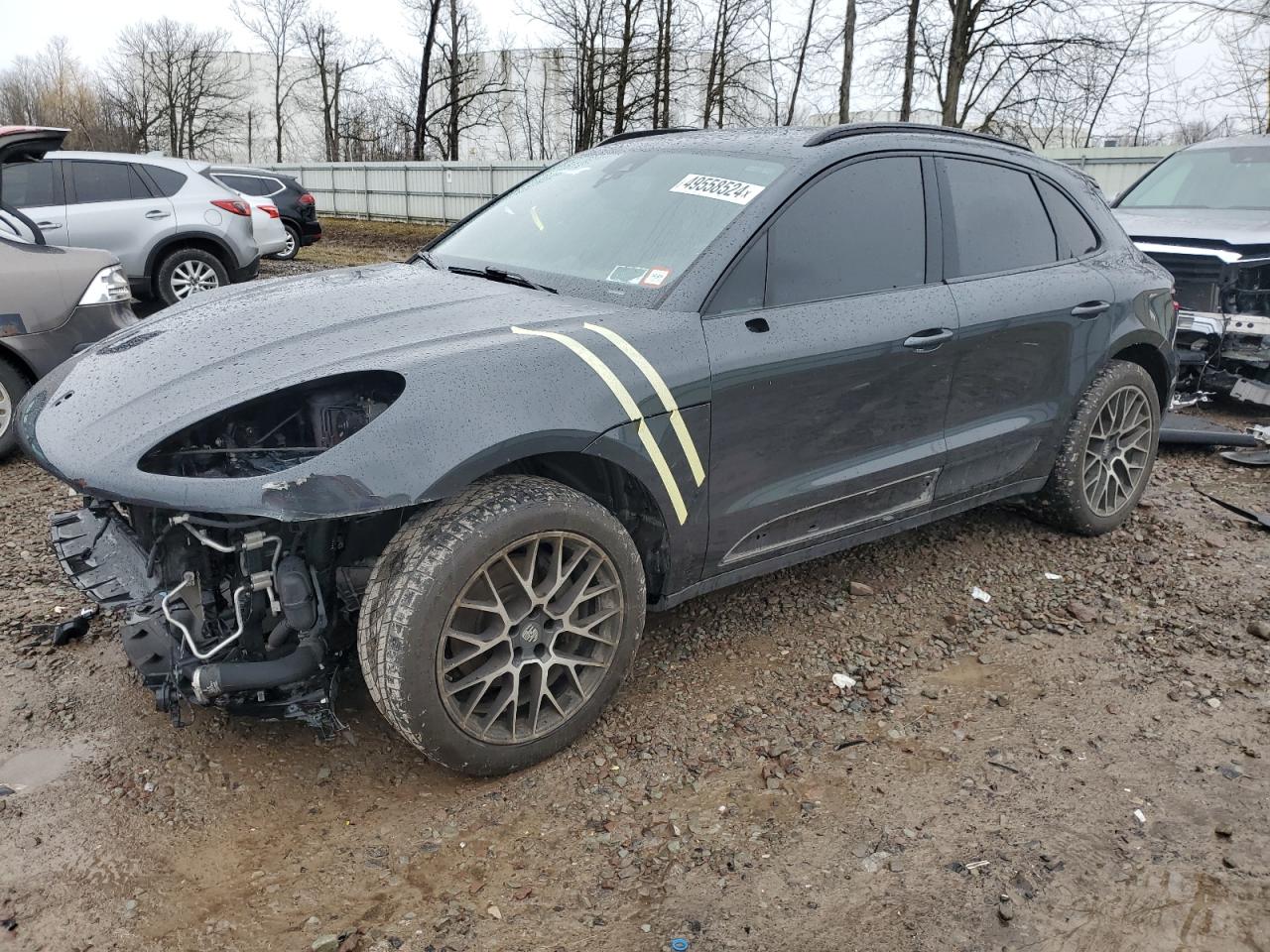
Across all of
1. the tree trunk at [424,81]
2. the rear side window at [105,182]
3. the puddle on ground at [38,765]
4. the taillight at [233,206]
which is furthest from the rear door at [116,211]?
the tree trunk at [424,81]

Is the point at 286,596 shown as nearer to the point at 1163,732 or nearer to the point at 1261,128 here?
the point at 1163,732

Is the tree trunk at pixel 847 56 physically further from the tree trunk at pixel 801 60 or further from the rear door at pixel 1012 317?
the rear door at pixel 1012 317

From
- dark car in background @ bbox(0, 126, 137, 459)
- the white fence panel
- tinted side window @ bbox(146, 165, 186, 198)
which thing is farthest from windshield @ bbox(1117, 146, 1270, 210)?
the white fence panel

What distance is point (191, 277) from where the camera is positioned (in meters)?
10.0

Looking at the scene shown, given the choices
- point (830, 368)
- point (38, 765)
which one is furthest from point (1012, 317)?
point (38, 765)

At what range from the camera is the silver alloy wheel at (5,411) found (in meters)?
5.18

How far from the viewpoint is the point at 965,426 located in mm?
3701

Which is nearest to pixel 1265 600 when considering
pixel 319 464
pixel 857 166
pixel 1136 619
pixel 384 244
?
pixel 1136 619

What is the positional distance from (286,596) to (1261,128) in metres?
23.7

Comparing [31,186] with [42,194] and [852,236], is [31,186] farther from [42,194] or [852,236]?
[852,236]

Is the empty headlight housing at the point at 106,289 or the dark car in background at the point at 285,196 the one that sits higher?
the dark car in background at the point at 285,196

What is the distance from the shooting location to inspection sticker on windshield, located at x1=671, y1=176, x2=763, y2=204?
3.19 m

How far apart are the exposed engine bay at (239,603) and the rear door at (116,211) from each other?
7.83 metres

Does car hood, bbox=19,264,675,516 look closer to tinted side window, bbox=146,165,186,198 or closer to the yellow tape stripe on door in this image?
the yellow tape stripe on door
